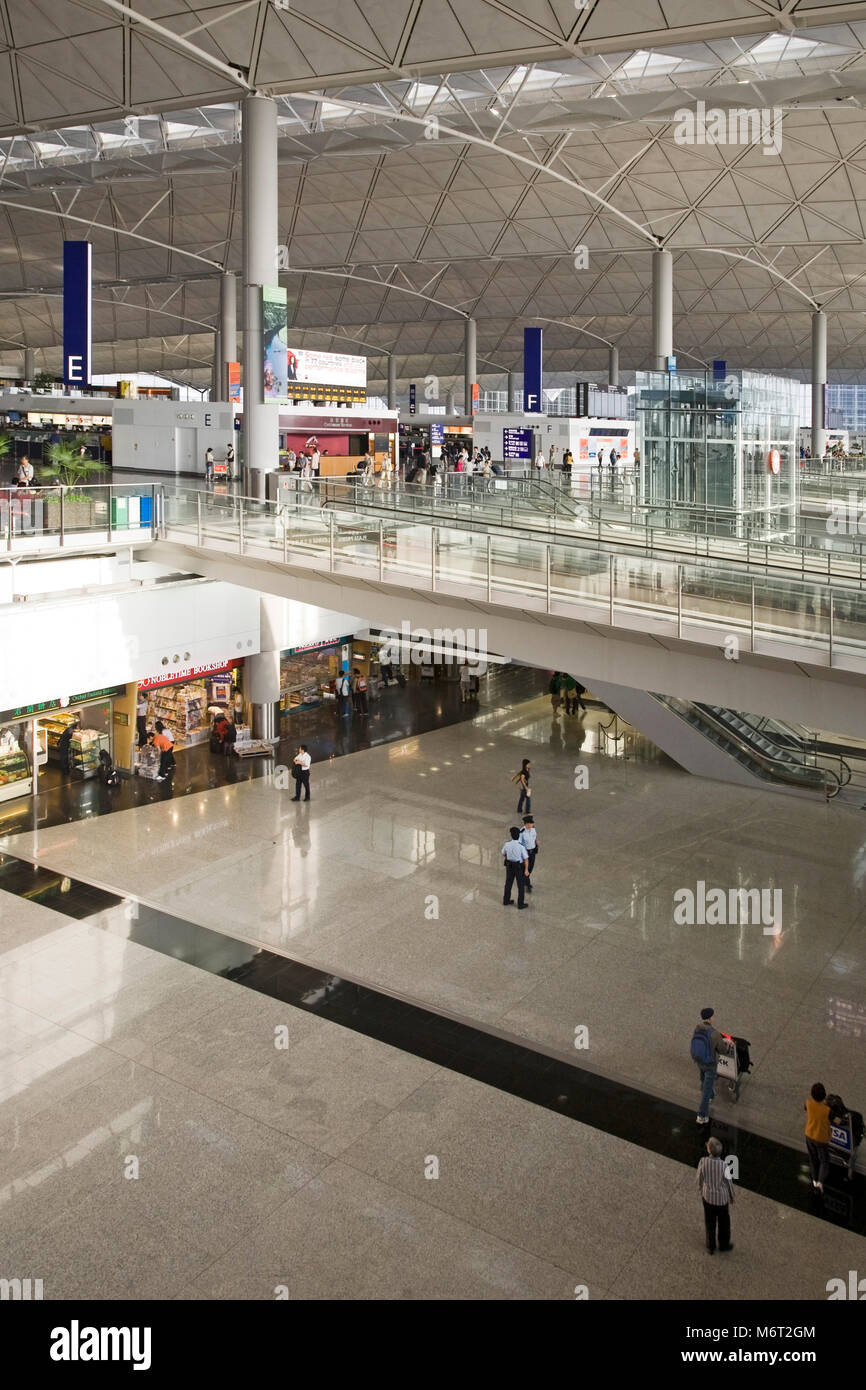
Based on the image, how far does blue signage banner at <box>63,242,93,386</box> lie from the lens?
3450 cm

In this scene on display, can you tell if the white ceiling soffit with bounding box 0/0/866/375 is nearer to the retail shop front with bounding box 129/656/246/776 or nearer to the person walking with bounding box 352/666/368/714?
the retail shop front with bounding box 129/656/246/776

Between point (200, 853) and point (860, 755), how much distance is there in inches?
510

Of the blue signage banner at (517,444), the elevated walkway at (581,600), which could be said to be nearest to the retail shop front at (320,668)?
the elevated walkway at (581,600)

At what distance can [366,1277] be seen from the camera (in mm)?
9195

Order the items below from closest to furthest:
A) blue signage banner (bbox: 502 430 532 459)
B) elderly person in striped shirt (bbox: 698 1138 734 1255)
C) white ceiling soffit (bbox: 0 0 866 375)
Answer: elderly person in striped shirt (bbox: 698 1138 734 1255) → white ceiling soffit (bbox: 0 0 866 375) → blue signage banner (bbox: 502 430 532 459)

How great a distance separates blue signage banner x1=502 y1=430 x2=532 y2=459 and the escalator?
2291cm

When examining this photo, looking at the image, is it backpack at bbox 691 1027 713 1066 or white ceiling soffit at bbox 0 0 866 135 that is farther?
white ceiling soffit at bbox 0 0 866 135

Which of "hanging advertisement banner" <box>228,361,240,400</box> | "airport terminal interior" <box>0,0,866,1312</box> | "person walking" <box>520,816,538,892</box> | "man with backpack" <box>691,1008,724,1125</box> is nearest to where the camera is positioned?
"airport terminal interior" <box>0,0,866,1312</box>

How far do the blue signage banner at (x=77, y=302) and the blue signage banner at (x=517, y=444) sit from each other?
17.4 meters

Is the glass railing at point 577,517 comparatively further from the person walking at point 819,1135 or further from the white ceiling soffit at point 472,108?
the person walking at point 819,1135

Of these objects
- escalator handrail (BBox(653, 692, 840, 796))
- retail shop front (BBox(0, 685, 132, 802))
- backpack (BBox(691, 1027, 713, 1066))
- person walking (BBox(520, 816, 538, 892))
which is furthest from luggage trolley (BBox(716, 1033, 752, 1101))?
retail shop front (BBox(0, 685, 132, 802))

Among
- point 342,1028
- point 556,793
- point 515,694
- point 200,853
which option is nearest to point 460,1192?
point 342,1028
